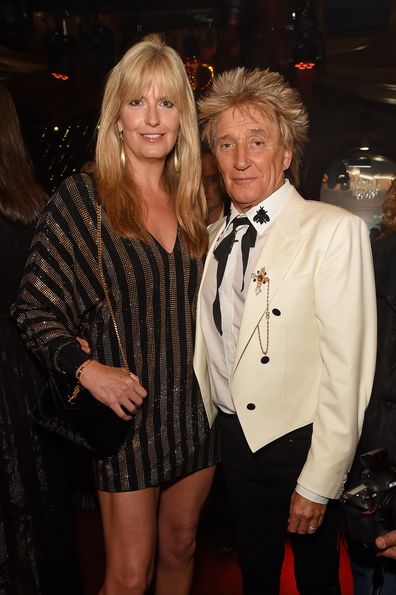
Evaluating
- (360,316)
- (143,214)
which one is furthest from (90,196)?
(360,316)

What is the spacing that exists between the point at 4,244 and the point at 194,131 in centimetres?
72

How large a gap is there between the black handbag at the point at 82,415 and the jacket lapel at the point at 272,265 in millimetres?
374

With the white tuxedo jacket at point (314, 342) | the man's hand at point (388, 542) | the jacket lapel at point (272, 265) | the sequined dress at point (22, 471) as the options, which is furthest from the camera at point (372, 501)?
the sequined dress at point (22, 471)

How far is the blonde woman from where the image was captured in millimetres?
1913

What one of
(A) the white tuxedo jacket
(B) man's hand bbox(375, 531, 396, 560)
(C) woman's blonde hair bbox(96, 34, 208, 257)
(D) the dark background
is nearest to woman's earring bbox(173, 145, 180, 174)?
(C) woman's blonde hair bbox(96, 34, 208, 257)

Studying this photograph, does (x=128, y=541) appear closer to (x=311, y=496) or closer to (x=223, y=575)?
(x=311, y=496)

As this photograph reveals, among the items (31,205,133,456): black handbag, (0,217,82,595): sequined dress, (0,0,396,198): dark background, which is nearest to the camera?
(31,205,133,456): black handbag

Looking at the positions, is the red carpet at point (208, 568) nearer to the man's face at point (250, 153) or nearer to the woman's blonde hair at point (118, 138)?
the woman's blonde hair at point (118, 138)

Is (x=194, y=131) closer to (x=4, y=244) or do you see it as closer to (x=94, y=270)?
(x=94, y=270)

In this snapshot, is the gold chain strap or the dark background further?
the dark background

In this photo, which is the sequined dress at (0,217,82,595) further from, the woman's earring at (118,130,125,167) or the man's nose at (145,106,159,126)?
the man's nose at (145,106,159,126)

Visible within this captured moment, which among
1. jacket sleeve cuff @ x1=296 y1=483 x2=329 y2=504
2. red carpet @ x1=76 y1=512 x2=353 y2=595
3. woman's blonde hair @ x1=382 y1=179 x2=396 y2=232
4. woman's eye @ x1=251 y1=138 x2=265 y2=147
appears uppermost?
woman's eye @ x1=251 y1=138 x2=265 y2=147

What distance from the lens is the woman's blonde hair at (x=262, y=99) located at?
74.0 inches

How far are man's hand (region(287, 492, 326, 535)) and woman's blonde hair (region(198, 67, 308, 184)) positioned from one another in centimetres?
99
